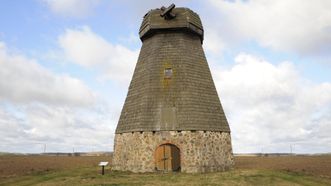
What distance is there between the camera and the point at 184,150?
22969 millimetres

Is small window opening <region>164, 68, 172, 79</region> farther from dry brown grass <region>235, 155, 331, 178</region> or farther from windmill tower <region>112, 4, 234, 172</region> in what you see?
dry brown grass <region>235, 155, 331, 178</region>

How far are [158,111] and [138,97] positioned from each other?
2499 millimetres

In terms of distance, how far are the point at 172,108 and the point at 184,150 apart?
3.31 metres

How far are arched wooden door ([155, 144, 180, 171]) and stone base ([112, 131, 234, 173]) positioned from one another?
0.31 m

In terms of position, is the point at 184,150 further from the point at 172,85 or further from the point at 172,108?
the point at 172,85

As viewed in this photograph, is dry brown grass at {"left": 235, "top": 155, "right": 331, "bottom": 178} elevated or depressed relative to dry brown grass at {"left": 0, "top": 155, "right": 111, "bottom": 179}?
depressed

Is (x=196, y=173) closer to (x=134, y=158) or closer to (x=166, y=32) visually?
(x=134, y=158)

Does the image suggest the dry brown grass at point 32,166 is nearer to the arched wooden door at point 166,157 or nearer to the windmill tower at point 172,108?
the windmill tower at point 172,108

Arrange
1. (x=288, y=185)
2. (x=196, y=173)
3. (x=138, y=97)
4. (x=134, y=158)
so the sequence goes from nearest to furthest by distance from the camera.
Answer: (x=288, y=185) < (x=196, y=173) < (x=134, y=158) < (x=138, y=97)

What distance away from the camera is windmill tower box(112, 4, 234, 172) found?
76.3ft

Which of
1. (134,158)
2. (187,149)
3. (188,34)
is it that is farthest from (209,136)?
(188,34)

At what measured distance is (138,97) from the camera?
2580 centimetres

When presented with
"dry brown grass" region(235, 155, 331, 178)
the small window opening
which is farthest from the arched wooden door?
"dry brown grass" region(235, 155, 331, 178)

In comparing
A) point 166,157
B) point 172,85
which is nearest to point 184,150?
point 166,157
